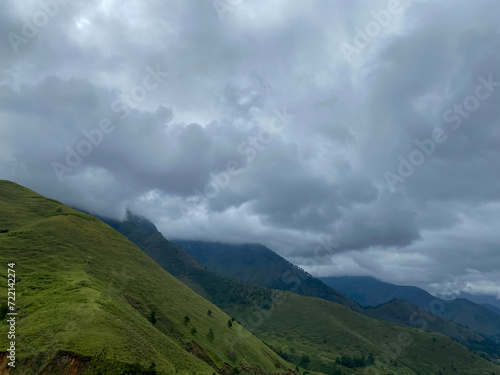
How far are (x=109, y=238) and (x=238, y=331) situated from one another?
222 ft

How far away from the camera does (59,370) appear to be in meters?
51.6

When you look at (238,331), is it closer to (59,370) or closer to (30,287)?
(30,287)

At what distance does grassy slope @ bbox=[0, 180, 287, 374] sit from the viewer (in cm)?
5919

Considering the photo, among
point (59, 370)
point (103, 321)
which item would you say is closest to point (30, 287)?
point (103, 321)

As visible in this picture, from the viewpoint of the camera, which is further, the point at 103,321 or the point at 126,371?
the point at 103,321

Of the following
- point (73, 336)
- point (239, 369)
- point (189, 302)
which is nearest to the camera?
point (73, 336)

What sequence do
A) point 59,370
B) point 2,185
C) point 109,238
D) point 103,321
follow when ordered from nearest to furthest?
point 59,370 < point 103,321 < point 109,238 < point 2,185

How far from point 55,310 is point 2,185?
495ft

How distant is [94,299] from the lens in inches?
2862

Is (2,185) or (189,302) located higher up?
(2,185)

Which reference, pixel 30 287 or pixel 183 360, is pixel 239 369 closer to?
pixel 183 360

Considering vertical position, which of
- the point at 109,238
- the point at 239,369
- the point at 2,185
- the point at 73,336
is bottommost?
the point at 239,369

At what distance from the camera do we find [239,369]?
324 feet

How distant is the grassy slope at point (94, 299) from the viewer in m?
59.2
